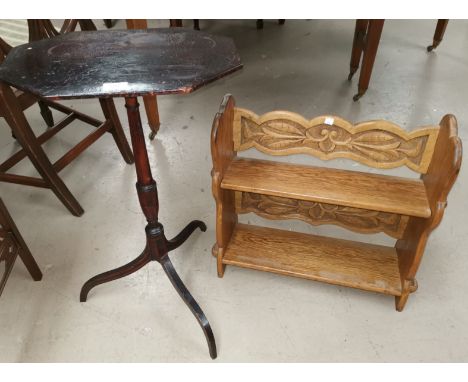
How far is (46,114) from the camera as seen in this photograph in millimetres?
2746

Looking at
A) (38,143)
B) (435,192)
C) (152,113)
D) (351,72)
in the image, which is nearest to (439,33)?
(351,72)

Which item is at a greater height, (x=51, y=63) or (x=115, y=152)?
(x=51, y=63)

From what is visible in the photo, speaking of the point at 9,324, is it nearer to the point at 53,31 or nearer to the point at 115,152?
the point at 115,152

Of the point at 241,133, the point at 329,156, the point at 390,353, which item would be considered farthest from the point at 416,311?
the point at 241,133

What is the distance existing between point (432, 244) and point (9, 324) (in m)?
1.92

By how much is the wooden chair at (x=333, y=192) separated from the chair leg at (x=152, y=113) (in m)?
1.09

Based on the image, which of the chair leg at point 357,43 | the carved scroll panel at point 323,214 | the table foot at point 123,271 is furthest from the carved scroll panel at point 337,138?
the chair leg at point 357,43

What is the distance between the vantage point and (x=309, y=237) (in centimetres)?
184

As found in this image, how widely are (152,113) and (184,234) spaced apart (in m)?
1.05

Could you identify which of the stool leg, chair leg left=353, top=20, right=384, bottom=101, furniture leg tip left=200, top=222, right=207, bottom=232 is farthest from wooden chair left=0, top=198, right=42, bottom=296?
chair leg left=353, top=20, right=384, bottom=101

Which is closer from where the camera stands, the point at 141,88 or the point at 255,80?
the point at 141,88

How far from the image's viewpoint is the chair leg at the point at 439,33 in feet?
11.1

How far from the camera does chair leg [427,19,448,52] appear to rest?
3395 millimetres

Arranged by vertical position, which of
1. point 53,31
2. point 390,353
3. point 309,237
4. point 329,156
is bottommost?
point 390,353
